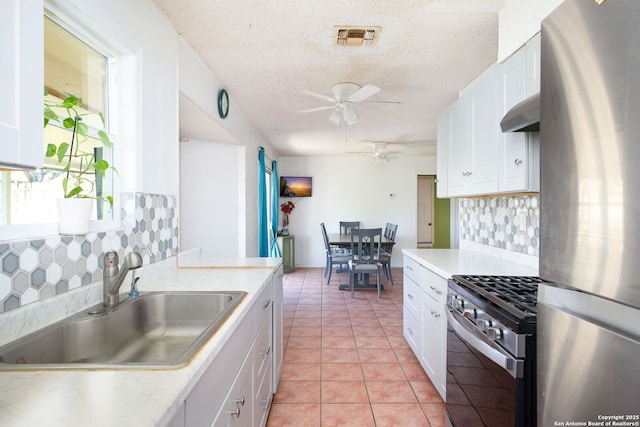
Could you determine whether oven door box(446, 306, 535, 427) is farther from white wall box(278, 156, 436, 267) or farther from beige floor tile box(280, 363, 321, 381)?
white wall box(278, 156, 436, 267)

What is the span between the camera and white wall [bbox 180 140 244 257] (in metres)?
3.96

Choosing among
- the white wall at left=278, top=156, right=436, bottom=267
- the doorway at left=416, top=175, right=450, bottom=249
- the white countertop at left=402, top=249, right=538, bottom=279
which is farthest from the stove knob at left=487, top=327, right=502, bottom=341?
the doorway at left=416, top=175, right=450, bottom=249

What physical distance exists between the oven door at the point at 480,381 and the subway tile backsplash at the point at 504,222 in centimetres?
70

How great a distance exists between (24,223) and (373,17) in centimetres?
200

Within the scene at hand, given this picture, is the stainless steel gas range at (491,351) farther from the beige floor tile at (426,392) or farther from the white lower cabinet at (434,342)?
the beige floor tile at (426,392)

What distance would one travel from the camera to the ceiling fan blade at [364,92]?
99.9 inches

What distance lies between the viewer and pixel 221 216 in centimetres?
398

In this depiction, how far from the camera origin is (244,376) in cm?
122

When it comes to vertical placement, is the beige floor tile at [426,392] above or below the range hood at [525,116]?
below

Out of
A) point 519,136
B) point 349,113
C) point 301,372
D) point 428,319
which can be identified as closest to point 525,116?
point 519,136

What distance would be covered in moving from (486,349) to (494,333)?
4.0 inches

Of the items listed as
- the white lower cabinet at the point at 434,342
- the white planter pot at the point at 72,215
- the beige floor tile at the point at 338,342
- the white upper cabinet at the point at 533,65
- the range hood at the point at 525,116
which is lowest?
the beige floor tile at the point at 338,342

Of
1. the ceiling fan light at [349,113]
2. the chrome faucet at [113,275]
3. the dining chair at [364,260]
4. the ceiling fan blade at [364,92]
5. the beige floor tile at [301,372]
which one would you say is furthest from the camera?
the dining chair at [364,260]

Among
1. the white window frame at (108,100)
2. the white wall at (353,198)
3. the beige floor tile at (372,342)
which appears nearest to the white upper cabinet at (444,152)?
the beige floor tile at (372,342)
